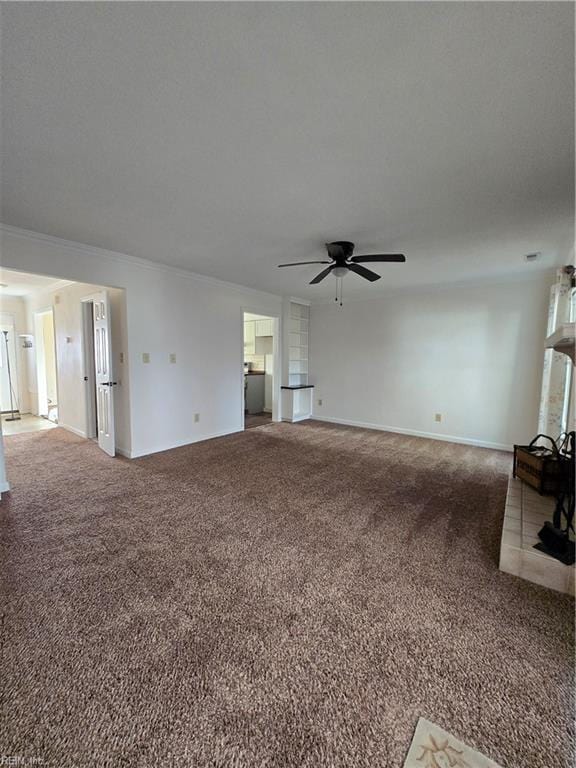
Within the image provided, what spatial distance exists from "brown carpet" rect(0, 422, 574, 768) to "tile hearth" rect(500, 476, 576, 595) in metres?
0.08

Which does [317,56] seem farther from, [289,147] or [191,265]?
[191,265]

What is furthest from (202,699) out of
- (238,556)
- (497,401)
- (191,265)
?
(497,401)

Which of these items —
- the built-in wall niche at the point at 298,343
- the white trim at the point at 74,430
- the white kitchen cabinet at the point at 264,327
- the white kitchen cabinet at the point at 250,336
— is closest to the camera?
the white trim at the point at 74,430

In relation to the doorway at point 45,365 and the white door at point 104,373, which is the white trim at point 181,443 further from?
the doorway at point 45,365

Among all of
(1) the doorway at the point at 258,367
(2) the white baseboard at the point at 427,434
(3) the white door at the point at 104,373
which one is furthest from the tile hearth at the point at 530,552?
(1) the doorway at the point at 258,367

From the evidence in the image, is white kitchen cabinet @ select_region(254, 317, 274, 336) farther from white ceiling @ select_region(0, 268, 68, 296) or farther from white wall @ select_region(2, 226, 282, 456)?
white ceiling @ select_region(0, 268, 68, 296)

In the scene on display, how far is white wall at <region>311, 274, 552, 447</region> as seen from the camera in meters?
4.49

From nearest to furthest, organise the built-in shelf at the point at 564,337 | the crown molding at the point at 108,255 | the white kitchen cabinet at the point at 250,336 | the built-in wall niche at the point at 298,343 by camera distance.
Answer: the built-in shelf at the point at 564,337, the crown molding at the point at 108,255, the built-in wall niche at the point at 298,343, the white kitchen cabinet at the point at 250,336

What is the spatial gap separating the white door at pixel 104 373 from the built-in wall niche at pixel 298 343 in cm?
327

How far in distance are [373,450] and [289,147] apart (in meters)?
3.79

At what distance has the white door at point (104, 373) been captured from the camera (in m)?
4.02

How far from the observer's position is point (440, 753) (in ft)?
3.60

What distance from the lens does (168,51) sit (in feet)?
3.96

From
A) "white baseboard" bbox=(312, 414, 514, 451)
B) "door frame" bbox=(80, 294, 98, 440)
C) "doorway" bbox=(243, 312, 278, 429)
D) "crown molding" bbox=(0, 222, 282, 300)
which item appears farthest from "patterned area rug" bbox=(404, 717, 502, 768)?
"doorway" bbox=(243, 312, 278, 429)
